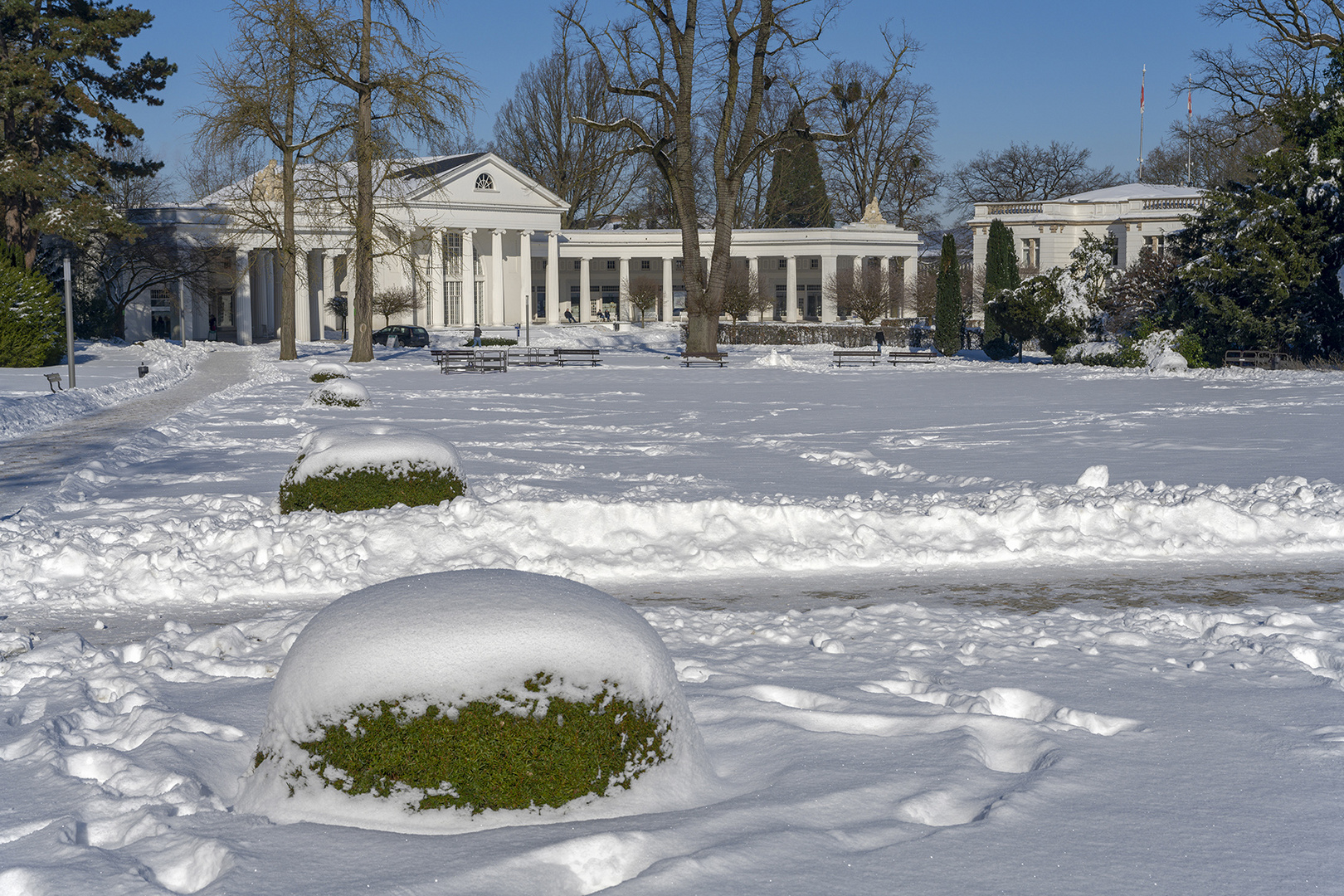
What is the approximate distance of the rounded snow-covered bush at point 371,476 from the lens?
1123 centimetres

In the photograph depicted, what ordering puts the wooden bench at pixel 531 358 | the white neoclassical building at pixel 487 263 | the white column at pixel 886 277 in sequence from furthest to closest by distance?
the white column at pixel 886 277 < the white neoclassical building at pixel 487 263 < the wooden bench at pixel 531 358

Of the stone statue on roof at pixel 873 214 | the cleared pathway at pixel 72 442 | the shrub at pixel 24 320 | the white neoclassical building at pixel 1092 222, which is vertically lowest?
the cleared pathway at pixel 72 442

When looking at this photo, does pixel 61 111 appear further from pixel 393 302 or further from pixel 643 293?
pixel 643 293

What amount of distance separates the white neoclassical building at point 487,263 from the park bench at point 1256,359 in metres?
34.1

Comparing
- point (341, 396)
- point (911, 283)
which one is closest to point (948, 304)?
point (911, 283)

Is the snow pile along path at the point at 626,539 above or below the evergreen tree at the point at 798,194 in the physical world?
below

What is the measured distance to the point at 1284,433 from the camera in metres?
19.3

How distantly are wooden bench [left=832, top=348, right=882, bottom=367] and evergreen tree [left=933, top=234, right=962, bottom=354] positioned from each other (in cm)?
293

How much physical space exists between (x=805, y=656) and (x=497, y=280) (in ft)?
246

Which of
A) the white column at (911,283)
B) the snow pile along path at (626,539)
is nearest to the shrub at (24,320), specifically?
the snow pile along path at (626,539)

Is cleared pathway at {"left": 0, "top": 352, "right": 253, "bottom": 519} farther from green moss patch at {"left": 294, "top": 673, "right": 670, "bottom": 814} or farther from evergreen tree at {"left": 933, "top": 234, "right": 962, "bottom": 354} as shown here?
evergreen tree at {"left": 933, "top": 234, "right": 962, "bottom": 354}

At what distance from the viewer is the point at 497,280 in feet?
262

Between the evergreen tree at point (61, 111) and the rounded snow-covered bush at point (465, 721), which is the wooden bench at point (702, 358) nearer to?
the evergreen tree at point (61, 111)

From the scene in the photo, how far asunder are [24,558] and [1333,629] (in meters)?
9.77
